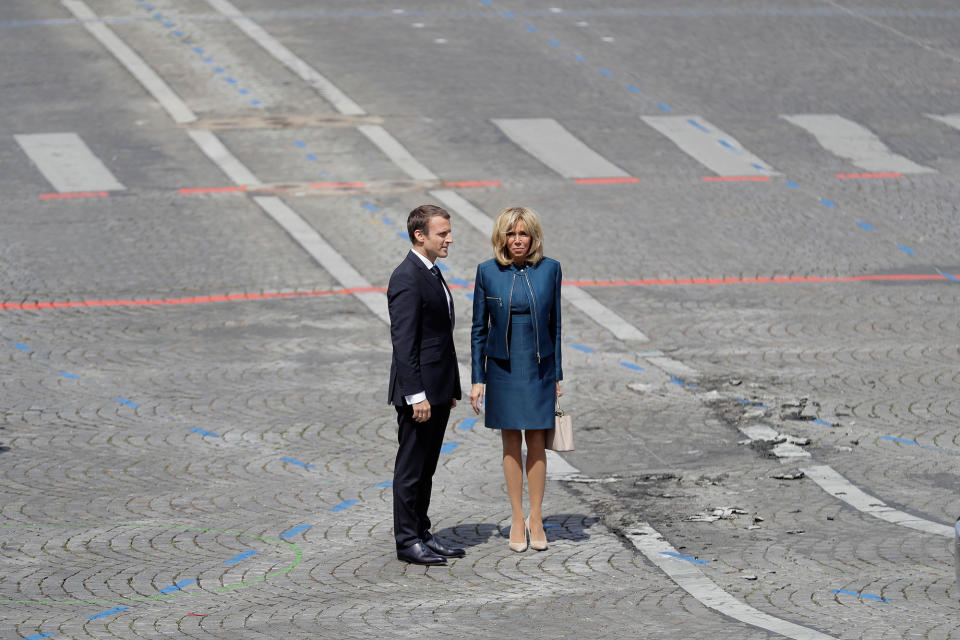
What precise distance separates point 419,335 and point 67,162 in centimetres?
1519

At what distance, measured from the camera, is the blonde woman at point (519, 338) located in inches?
364

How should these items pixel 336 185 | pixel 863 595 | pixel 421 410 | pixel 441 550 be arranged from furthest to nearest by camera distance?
pixel 336 185
pixel 441 550
pixel 421 410
pixel 863 595

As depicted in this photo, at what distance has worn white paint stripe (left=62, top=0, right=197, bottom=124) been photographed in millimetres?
25875

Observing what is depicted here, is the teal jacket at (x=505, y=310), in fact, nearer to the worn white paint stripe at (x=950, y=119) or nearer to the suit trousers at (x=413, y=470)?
the suit trousers at (x=413, y=470)

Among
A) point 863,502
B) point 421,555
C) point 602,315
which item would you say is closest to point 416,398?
point 421,555

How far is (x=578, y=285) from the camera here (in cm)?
1756

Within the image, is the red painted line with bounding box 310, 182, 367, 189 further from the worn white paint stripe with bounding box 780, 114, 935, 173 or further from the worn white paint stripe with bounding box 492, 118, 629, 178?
the worn white paint stripe with bounding box 780, 114, 935, 173

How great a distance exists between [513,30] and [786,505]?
23.0m

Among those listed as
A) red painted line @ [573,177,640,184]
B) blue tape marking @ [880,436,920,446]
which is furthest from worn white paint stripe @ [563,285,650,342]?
red painted line @ [573,177,640,184]

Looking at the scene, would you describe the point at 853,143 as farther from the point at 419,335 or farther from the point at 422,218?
the point at 419,335

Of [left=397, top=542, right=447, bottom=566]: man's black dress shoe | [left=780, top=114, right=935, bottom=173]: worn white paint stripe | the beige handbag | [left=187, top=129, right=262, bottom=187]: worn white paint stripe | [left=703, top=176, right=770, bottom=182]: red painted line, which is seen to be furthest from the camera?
[left=780, top=114, right=935, bottom=173]: worn white paint stripe

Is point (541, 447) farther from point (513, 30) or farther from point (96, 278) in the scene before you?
point (513, 30)

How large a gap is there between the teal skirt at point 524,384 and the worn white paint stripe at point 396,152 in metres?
13.3

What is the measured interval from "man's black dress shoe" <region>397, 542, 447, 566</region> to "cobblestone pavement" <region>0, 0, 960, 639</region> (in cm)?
8
